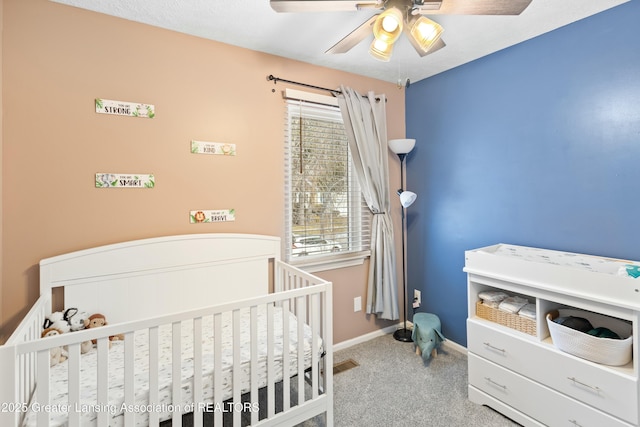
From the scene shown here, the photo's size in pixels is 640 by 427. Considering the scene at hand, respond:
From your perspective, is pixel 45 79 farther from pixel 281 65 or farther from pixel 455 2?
pixel 455 2

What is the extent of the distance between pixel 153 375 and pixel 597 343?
2004 mm

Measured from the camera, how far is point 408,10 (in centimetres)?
133

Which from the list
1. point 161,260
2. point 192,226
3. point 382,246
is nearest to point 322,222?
point 382,246

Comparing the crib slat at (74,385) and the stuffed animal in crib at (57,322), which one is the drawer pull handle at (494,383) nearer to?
the crib slat at (74,385)

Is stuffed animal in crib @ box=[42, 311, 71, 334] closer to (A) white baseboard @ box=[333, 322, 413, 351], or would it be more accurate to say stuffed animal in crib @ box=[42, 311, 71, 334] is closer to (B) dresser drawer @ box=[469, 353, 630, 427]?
(A) white baseboard @ box=[333, 322, 413, 351]

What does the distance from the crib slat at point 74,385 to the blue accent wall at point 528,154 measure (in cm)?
253

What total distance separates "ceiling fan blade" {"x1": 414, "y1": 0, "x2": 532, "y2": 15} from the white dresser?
4.12ft

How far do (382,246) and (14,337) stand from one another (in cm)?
233

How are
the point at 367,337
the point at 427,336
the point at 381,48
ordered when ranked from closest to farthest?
the point at 381,48 → the point at 427,336 → the point at 367,337

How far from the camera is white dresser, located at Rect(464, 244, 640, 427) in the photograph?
1394 mm

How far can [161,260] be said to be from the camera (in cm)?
187

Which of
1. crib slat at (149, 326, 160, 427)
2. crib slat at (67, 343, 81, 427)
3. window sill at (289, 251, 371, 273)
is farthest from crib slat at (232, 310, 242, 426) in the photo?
window sill at (289, 251, 371, 273)

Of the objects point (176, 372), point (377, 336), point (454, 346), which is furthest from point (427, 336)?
point (176, 372)

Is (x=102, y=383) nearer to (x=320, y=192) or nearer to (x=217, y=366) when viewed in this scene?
(x=217, y=366)
